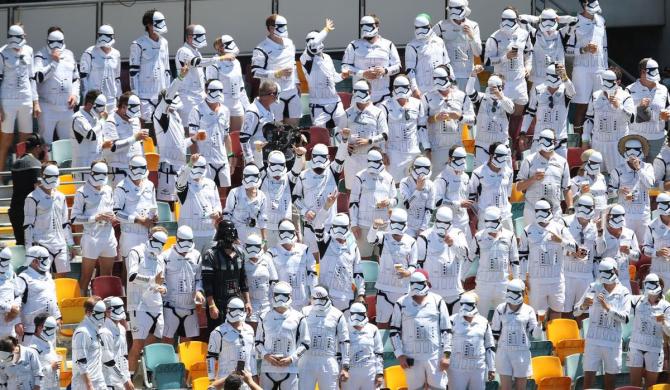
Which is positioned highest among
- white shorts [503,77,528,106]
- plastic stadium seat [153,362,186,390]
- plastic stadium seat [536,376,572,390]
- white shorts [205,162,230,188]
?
white shorts [503,77,528,106]

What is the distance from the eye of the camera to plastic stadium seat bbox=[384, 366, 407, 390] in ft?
72.8

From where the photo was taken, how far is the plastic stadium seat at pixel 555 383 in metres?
21.8

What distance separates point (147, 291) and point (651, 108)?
23.9 ft

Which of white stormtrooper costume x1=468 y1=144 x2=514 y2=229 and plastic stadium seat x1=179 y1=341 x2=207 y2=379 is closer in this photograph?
plastic stadium seat x1=179 y1=341 x2=207 y2=379

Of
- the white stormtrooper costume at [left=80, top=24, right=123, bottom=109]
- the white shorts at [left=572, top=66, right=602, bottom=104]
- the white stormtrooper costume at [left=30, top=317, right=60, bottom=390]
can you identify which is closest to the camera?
the white stormtrooper costume at [left=30, top=317, right=60, bottom=390]

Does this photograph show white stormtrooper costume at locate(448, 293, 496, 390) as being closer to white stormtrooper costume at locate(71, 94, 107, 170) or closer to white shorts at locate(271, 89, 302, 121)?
white shorts at locate(271, 89, 302, 121)

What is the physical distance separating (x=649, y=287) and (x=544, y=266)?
54.8 inches

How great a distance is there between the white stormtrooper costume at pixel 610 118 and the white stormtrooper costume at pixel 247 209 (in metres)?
4.87

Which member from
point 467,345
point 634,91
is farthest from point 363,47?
point 467,345

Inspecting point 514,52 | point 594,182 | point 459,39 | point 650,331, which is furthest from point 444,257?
point 459,39

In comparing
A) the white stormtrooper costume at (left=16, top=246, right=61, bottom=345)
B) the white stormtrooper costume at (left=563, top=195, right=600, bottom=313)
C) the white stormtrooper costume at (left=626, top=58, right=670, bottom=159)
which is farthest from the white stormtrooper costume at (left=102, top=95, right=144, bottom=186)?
the white stormtrooper costume at (left=626, top=58, right=670, bottom=159)

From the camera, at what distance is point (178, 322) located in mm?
22375

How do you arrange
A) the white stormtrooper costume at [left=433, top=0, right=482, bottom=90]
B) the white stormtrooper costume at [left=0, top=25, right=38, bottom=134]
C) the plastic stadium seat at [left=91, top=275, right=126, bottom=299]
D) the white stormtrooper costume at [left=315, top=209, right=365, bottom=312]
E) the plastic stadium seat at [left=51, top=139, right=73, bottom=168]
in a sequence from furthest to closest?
the white stormtrooper costume at [left=433, top=0, right=482, bottom=90] → the white stormtrooper costume at [left=0, top=25, right=38, bottom=134] → the plastic stadium seat at [left=51, top=139, right=73, bottom=168] → the white stormtrooper costume at [left=315, top=209, right=365, bottom=312] → the plastic stadium seat at [left=91, top=275, right=126, bottom=299]

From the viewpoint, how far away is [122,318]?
2153 cm
